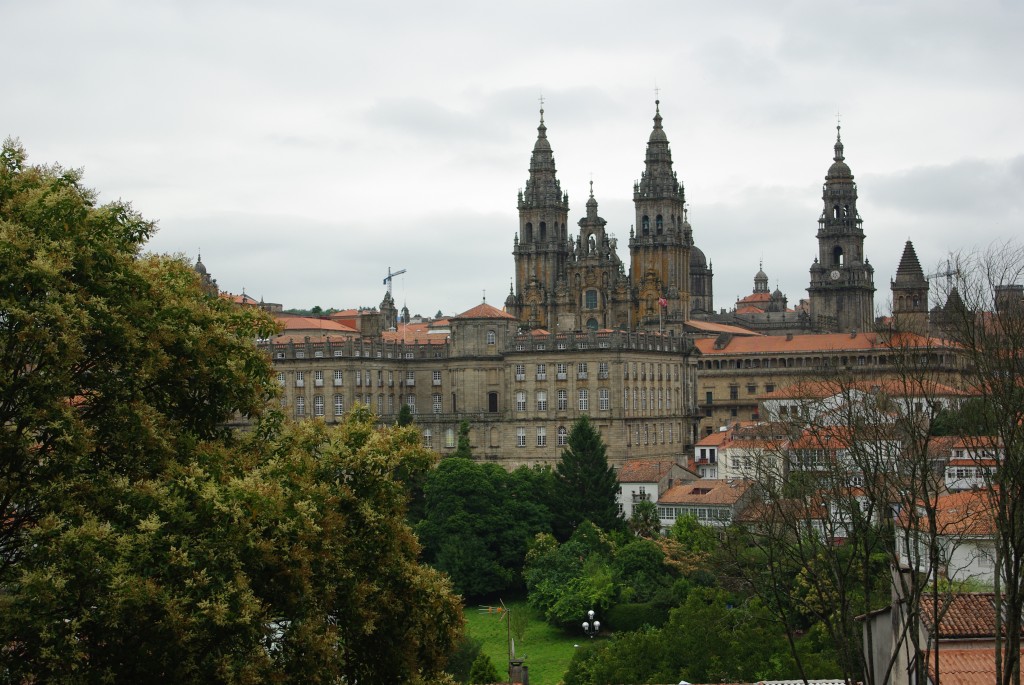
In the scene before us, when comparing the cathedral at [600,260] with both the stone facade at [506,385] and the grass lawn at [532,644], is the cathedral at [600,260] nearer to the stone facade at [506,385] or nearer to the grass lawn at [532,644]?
the stone facade at [506,385]

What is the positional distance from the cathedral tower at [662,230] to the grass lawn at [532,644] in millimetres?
62979

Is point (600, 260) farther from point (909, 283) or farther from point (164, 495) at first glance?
point (164, 495)

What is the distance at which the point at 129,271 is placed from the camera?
992 inches

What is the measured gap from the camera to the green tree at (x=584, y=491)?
87.2m

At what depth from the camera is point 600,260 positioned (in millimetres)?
131625

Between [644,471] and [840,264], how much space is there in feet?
222

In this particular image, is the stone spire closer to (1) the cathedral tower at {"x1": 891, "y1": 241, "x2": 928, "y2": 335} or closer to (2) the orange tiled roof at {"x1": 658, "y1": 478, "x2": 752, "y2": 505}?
(1) the cathedral tower at {"x1": 891, "y1": 241, "x2": 928, "y2": 335}

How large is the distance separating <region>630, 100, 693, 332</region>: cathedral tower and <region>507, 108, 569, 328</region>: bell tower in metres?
7.61

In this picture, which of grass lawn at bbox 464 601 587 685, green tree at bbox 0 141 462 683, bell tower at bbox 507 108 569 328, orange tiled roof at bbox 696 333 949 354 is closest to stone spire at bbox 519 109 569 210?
bell tower at bbox 507 108 569 328

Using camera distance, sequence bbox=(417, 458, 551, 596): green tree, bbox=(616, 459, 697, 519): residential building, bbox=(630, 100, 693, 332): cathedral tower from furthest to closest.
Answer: bbox=(630, 100, 693, 332): cathedral tower, bbox=(616, 459, 697, 519): residential building, bbox=(417, 458, 551, 596): green tree

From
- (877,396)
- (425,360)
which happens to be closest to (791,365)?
(425,360)

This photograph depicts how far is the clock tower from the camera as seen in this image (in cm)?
15400

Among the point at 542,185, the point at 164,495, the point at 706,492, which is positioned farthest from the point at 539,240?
the point at 164,495

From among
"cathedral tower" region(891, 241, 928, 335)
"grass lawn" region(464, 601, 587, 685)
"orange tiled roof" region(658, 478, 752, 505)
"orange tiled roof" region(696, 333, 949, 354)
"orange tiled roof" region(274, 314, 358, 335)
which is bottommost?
"grass lawn" region(464, 601, 587, 685)
